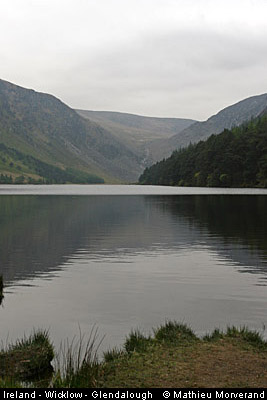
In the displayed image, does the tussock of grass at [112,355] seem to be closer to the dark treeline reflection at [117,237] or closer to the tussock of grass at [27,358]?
the tussock of grass at [27,358]

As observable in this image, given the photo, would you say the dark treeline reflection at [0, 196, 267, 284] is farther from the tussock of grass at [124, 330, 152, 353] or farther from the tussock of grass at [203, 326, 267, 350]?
the tussock of grass at [124, 330, 152, 353]

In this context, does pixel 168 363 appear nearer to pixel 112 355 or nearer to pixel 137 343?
pixel 112 355

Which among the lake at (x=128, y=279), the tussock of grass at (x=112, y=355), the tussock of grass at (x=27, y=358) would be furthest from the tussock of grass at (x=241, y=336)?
the tussock of grass at (x=27, y=358)

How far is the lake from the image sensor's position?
22172mm

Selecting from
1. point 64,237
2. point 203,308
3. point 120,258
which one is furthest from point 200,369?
point 64,237

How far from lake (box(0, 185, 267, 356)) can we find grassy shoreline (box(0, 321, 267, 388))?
5.33 ft
